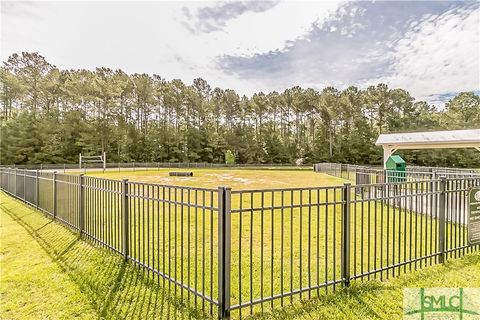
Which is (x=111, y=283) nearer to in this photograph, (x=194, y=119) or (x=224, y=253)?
(x=224, y=253)

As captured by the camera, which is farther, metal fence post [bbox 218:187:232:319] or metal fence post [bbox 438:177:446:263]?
metal fence post [bbox 438:177:446:263]

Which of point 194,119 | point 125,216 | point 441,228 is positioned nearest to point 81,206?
point 125,216

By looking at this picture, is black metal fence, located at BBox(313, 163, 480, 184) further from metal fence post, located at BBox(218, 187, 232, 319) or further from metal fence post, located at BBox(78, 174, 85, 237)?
metal fence post, located at BBox(78, 174, 85, 237)

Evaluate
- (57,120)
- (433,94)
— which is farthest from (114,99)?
(433,94)

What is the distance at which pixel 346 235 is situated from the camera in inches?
148

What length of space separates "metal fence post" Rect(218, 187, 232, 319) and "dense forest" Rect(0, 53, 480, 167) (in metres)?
39.7

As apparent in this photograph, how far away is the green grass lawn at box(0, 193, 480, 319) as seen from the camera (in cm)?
320

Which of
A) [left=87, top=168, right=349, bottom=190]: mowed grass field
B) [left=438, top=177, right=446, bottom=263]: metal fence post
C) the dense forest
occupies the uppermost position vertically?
the dense forest

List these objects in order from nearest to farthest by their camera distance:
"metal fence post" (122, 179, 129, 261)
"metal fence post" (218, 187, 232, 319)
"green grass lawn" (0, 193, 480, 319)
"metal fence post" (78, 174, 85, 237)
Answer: "metal fence post" (218, 187, 232, 319), "green grass lawn" (0, 193, 480, 319), "metal fence post" (122, 179, 129, 261), "metal fence post" (78, 174, 85, 237)

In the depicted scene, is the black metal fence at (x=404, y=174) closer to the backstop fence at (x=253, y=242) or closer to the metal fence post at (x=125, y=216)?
the backstop fence at (x=253, y=242)

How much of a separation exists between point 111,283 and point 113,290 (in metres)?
0.24

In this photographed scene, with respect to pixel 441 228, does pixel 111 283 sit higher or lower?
lower

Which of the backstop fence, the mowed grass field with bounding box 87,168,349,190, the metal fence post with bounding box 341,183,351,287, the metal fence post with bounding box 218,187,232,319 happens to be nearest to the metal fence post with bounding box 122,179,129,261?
the backstop fence

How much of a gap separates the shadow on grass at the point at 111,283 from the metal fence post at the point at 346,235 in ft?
6.22
